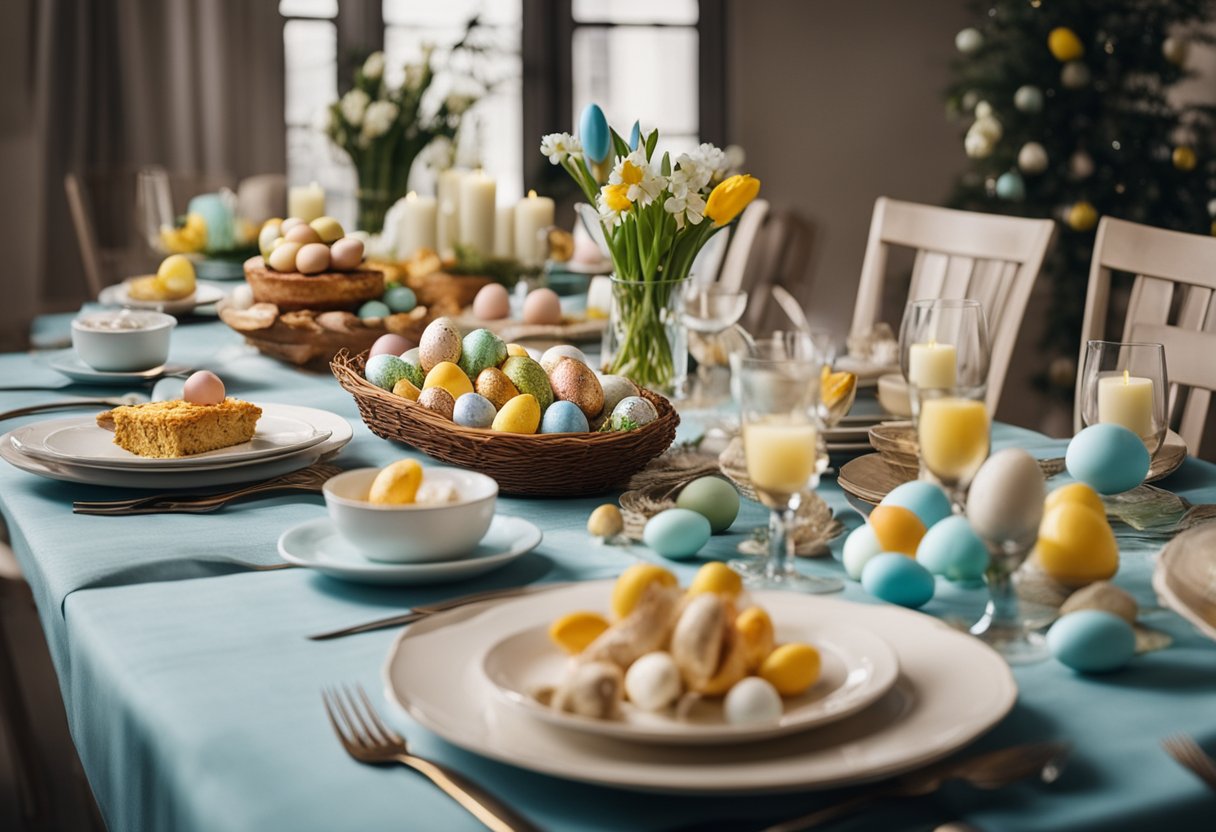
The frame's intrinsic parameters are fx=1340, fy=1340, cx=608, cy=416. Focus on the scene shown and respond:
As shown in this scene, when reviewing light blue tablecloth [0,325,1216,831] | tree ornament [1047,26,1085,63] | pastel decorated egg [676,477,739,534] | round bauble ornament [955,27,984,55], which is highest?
round bauble ornament [955,27,984,55]

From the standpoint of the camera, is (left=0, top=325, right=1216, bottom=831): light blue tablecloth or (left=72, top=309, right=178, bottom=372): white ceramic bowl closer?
(left=0, top=325, right=1216, bottom=831): light blue tablecloth

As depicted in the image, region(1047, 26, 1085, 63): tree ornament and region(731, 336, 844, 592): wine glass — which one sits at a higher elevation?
region(1047, 26, 1085, 63): tree ornament

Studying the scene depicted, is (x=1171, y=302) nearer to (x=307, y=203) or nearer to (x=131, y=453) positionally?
(x=131, y=453)

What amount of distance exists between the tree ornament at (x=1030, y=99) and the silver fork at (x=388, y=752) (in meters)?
4.00

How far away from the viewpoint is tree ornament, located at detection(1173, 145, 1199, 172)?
13.8 ft

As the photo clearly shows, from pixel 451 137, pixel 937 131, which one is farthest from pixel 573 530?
pixel 937 131

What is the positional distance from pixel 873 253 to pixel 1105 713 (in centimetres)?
186

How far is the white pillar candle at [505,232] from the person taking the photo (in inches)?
109

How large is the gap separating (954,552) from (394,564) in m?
0.44

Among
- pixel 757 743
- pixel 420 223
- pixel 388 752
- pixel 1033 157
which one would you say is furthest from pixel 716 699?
pixel 1033 157

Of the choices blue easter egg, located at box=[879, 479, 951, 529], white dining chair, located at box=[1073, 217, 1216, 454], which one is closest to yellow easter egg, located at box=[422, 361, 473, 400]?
blue easter egg, located at box=[879, 479, 951, 529]

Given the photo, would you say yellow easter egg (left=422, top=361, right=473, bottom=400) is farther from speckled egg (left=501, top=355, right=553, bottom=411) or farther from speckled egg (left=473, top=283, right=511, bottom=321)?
speckled egg (left=473, top=283, right=511, bottom=321)

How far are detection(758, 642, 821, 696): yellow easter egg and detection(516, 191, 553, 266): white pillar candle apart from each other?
6.41ft

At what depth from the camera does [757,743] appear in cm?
73
